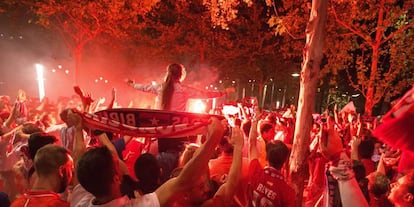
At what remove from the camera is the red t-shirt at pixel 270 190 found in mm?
4160

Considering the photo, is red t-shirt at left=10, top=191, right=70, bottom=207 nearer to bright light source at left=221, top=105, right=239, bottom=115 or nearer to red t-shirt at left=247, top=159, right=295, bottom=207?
red t-shirt at left=247, top=159, right=295, bottom=207

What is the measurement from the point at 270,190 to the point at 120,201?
6.01ft

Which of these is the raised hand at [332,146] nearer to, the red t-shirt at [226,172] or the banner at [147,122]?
the banner at [147,122]

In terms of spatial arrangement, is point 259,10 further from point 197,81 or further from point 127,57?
point 127,57

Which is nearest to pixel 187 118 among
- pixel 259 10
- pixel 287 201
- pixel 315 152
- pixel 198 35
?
pixel 287 201

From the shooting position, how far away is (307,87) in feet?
22.2

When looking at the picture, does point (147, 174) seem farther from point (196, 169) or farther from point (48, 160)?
point (196, 169)

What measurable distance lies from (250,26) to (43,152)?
23386mm

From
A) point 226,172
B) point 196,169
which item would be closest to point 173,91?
point 226,172

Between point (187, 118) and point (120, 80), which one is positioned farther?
point (120, 80)

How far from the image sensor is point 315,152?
742cm

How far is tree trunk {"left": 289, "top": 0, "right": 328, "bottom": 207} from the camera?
264 inches

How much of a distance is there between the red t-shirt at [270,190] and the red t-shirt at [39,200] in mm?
1979

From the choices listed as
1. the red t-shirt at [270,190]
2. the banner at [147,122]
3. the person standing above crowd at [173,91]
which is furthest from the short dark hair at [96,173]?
the person standing above crowd at [173,91]
